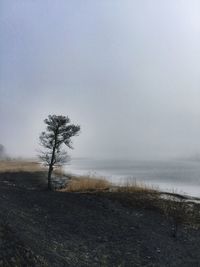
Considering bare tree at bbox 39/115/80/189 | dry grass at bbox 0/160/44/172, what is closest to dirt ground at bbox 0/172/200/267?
bare tree at bbox 39/115/80/189

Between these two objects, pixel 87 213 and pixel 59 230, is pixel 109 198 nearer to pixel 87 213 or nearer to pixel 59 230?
pixel 87 213

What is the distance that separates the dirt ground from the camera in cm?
977

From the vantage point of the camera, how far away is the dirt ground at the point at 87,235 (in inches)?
384

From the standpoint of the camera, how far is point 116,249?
40.8ft

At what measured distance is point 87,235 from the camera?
13617 mm

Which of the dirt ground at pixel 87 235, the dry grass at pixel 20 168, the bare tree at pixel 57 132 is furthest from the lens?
the dry grass at pixel 20 168

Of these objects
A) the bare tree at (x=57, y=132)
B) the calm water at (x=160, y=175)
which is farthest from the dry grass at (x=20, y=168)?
the bare tree at (x=57, y=132)

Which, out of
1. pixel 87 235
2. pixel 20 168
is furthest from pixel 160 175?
pixel 87 235

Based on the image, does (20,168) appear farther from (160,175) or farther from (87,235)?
(87,235)

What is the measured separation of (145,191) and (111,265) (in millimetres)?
13743

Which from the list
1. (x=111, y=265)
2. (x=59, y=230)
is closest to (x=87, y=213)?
(x=59, y=230)

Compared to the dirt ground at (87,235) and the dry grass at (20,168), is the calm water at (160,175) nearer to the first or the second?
the dry grass at (20,168)

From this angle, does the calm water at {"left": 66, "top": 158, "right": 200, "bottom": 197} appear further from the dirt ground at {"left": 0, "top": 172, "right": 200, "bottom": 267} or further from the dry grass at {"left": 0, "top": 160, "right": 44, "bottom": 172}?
the dirt ground at {"left": 0, "top": 172, "right": 200, "bottom": 267}

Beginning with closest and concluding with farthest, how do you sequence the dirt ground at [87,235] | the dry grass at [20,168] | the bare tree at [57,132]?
the dirt ground at [87,235]
the bare tree at [57,132]
the dry grass at [20,168]
